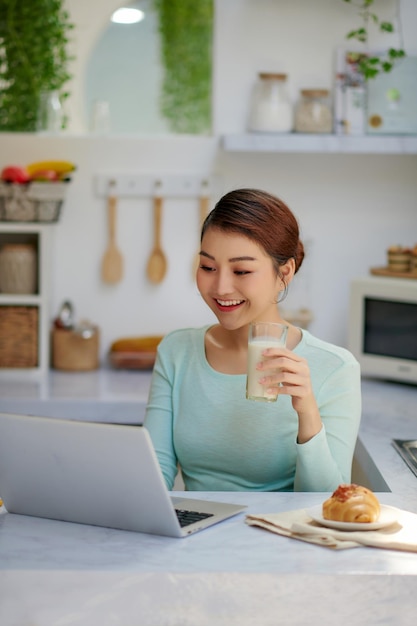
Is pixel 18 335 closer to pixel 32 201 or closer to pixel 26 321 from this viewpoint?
pixel 26 321

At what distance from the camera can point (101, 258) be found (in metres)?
3.32

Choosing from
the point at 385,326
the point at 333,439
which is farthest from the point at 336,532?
the point at 385,326

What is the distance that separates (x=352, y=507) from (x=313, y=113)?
1979mm

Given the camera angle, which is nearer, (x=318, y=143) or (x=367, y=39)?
(x=318, y=143)

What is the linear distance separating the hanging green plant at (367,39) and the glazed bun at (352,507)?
6.44 ft

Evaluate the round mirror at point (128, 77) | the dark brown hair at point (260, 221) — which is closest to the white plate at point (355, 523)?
the dark brown hair at point (260, 221)

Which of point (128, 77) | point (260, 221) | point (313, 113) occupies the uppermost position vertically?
point (128, 77)

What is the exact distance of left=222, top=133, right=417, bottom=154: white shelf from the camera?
10.1 ft

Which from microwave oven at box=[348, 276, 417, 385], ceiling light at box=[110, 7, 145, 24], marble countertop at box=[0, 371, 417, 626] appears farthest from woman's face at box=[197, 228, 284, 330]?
ceiling light at box=[110, 7, 145, 24]

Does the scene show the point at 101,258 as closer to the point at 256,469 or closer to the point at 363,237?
the point at 363,237

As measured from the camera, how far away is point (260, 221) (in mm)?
1830

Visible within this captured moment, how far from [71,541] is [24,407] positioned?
1493 mm

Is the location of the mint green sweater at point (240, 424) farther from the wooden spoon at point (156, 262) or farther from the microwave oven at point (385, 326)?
the wooden spoon at point (156, 262)

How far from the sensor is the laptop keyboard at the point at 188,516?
1424 millimetres
